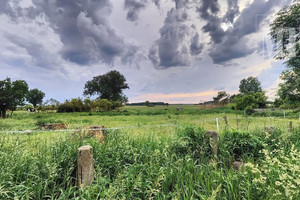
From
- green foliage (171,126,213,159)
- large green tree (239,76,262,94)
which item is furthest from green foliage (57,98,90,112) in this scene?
large green tree (239,76,262,94)

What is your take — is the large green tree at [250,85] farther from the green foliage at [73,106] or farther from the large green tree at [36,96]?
the large green tree at [36,96]

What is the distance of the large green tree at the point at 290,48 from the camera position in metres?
8.88

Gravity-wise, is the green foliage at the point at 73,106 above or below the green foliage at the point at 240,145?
above

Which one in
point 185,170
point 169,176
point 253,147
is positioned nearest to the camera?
point 169,176

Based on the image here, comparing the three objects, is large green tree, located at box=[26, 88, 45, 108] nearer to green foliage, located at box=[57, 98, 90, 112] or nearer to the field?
green foliage, located at box=[57, 98, 90, 112]

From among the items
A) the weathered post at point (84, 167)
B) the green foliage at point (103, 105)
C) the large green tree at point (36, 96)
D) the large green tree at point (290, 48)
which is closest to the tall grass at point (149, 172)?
the weathered post at point (84, 167)

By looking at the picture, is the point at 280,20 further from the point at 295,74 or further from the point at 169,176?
the point at 169,176

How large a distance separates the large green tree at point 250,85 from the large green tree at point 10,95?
62312 millimetres

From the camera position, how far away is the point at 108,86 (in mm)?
43781

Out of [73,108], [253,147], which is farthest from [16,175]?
[73,108]

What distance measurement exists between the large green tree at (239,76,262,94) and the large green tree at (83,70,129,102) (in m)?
43.4

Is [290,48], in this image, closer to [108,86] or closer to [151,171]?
[151,171]

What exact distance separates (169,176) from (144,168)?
412 mm

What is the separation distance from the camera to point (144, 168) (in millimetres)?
2408
